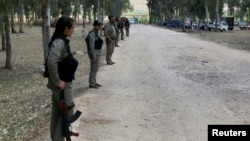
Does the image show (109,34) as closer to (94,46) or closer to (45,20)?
(45,20)

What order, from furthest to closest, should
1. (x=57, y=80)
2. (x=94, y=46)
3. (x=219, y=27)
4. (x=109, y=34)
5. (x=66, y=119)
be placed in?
(x=219, y=27) < (x=109, y=34) < (x=94, y=46) < (x=66, y=119) < (x=57, y=80)

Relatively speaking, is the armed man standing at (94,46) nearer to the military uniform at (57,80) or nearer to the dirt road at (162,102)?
the dirt road at (162,102)

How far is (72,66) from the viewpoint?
6199mm

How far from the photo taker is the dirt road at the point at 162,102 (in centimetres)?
750

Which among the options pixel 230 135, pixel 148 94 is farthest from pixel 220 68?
pixel 230 135

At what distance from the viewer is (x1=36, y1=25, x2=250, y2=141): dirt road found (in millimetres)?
7496

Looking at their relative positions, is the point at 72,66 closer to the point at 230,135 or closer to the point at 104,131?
the point at 104,131

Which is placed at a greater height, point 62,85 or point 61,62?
point 61,62

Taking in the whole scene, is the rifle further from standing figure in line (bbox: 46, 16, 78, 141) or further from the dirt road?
the dirt road

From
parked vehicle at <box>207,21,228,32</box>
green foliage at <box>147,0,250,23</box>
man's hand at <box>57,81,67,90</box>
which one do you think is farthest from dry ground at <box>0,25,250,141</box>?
parked vehicle at <box>207,21,228,32</box>

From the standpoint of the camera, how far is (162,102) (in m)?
9.83

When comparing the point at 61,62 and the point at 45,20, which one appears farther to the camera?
the point at 45,20

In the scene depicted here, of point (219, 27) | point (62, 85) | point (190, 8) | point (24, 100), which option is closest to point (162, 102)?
point (24, 100)

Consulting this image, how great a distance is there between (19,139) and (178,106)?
138 inches
